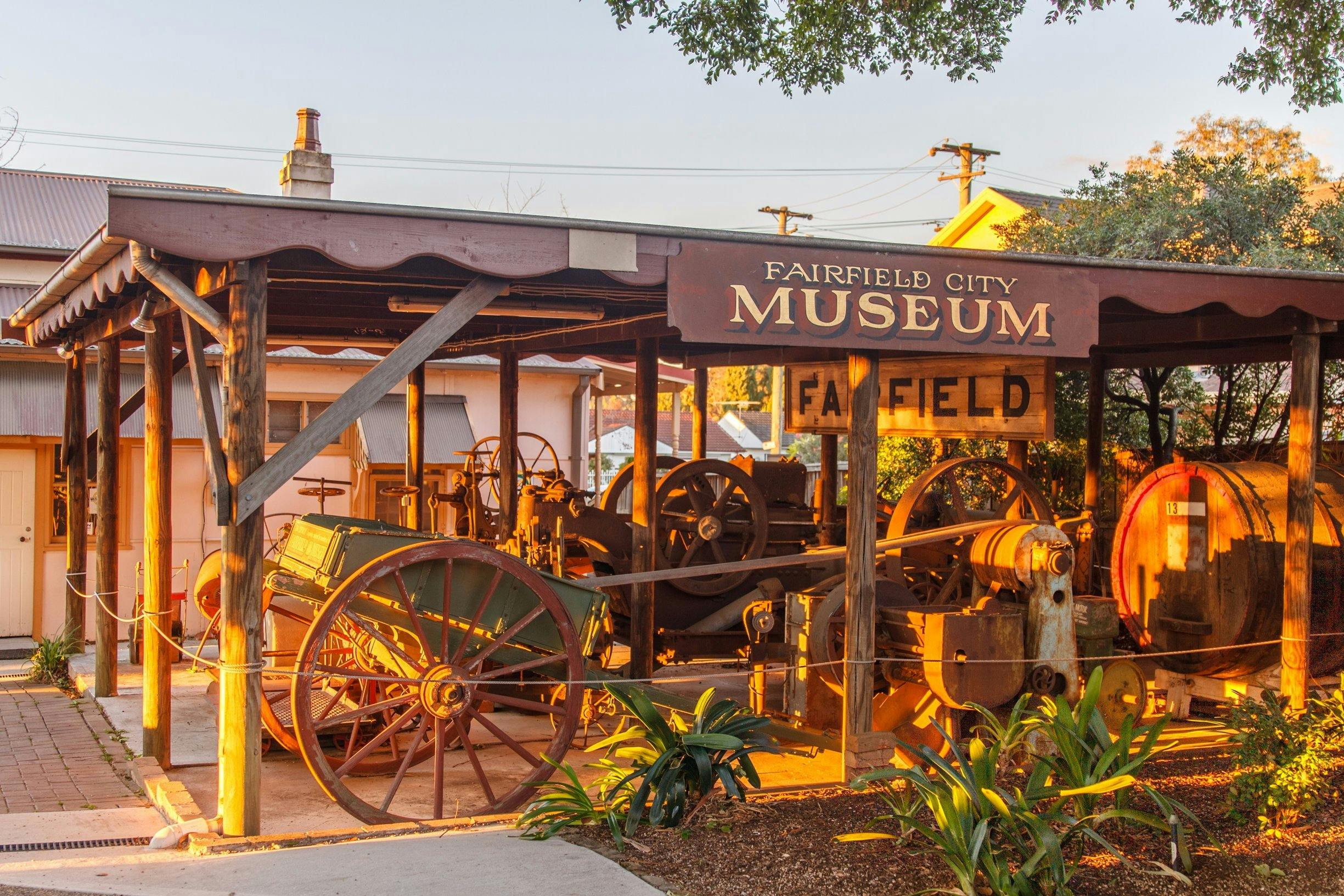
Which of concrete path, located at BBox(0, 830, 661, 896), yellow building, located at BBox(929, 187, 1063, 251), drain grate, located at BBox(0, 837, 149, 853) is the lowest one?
drain grate, located at BBox(0, 837, 149, 853)

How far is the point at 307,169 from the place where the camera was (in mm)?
7309

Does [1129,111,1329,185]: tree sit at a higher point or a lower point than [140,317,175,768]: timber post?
higher

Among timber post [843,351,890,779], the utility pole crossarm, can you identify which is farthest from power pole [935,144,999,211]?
timber post [843,351,890,779]

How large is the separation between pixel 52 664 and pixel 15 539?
2408mm

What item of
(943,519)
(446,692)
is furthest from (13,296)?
(943,519)

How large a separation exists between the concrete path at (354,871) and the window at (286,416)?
913 centimetres

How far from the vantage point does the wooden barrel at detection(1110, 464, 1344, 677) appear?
9.30 metres

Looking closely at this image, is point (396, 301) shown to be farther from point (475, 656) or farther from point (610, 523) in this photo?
point (610, 523)

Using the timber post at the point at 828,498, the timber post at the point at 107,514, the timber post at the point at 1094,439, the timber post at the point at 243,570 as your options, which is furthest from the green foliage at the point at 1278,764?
the timber post at the point at 107,514

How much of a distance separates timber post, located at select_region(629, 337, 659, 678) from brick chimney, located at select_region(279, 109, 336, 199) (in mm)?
3760

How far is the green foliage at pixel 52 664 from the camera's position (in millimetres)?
11414

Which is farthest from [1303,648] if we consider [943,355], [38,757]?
[38,757]

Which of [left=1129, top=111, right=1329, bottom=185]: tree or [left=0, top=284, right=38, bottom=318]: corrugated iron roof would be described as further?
[left=1129, top=111, right=1329, bottom=185]: tree

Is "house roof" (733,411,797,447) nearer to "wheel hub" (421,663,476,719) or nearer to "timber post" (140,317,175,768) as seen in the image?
"timber post" (140,317,175,768)
